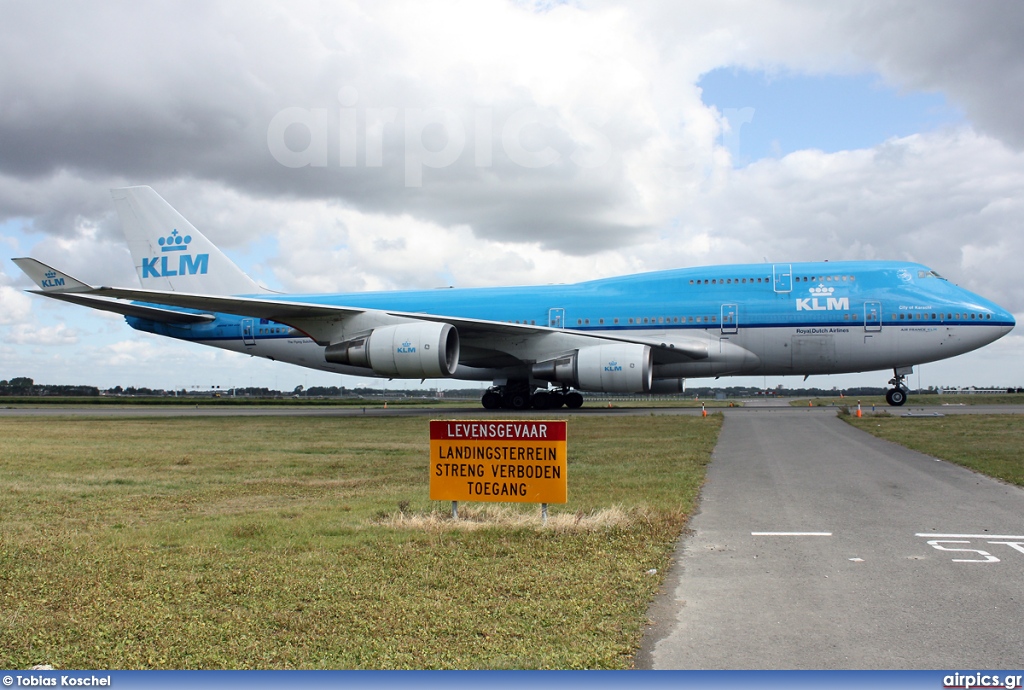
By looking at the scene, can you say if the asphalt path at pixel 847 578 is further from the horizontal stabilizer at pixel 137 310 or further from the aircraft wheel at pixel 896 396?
Result: the horizontal stabilizer at pixel 137 310

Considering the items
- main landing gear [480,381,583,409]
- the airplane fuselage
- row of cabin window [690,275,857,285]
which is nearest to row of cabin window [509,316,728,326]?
the airplane fuselage

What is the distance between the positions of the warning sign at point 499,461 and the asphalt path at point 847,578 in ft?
4.63

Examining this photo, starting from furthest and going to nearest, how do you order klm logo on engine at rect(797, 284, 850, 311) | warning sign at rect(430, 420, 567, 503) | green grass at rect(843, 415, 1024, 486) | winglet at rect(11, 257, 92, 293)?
klm logo on engine at rect(797, 284, 850, 311)
winglet at rect(11, 257, 92, 293)
green grass at rect(843, 415, 1024, 486)
warning sign at rect(430, 420, 567, 503)

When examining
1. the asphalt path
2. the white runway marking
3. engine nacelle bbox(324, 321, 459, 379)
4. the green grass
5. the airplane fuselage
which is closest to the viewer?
the asphalt path

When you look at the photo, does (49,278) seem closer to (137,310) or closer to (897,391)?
(137,310)

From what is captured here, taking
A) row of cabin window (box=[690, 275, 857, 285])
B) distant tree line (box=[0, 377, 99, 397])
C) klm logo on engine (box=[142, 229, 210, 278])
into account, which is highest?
klm logo on engine (box=[142, 229, 210, 278])

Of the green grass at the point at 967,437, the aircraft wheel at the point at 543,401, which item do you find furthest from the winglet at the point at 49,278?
the green grass at the point at 967,437

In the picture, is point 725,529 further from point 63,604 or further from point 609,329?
point 609,329

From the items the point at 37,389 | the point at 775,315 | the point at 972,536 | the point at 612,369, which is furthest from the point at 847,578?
the point at 37,389

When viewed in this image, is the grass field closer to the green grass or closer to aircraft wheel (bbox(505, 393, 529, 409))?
the green grass

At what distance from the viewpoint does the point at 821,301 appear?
2320cm

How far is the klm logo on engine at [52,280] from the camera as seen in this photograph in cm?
1906

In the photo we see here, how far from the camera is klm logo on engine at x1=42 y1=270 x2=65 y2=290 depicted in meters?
19.1

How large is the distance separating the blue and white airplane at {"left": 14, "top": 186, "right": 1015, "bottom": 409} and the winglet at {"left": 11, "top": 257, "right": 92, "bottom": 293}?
40mm
